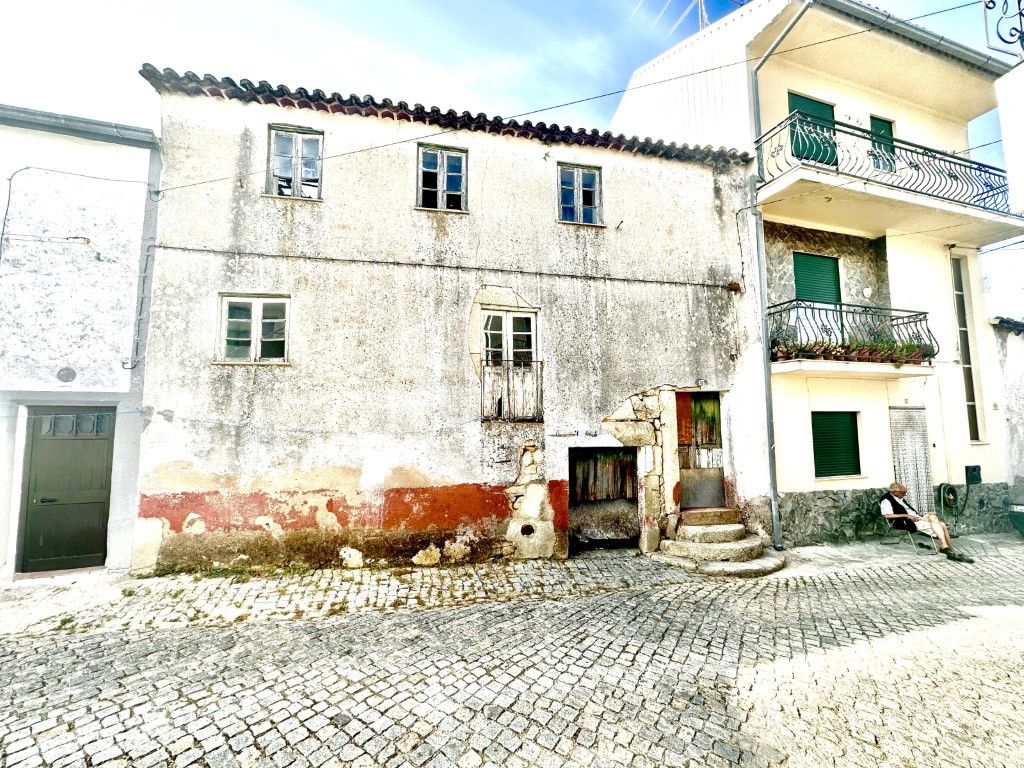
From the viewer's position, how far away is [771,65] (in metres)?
9.05

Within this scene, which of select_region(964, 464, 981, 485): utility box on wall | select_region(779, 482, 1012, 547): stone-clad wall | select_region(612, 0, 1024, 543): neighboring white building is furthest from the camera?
select_region(964, 464, 981, 485): utility box on wall

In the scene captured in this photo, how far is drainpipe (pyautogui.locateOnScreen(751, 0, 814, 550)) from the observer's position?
7.93 m

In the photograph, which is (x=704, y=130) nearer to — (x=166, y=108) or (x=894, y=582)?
(x=894, y=582)

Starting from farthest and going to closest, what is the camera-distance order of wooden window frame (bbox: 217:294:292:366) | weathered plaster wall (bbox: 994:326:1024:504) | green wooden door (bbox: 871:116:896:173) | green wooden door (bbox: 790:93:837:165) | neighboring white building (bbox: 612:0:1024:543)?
1. weathered plaster wall (bbox: 994:326:1024:504)
2. green wooden door (bbox: 871:116:896:173)
3. green wooden door (bbox: 790:93:837:165)
4. neighboring white building (bbox: 612:0:1024:543)
5. wooden window frame (bbox: 217:294:292:366)

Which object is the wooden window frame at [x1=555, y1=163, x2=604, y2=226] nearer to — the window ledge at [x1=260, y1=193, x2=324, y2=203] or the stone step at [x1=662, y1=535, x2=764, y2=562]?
the window ledge at [x1=260, y1=193, x2=324, y2=203]

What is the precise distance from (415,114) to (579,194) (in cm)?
311

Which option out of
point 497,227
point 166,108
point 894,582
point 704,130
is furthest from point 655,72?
point 894,582

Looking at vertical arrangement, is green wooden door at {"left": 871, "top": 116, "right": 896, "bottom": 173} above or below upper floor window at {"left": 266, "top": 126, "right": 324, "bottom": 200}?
above

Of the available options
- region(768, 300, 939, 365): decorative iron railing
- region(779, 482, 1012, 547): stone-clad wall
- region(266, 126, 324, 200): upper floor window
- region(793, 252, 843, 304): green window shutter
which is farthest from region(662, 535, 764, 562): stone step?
region(266, 126, 324, 200): upper floor window

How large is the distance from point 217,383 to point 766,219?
1034 cm

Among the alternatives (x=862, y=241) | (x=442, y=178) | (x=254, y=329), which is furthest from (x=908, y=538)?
(x=254, y=329)

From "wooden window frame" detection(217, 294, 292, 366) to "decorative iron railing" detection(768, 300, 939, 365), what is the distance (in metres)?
8.45

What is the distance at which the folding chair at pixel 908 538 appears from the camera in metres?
8.03

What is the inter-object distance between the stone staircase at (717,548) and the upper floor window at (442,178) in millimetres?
6750
